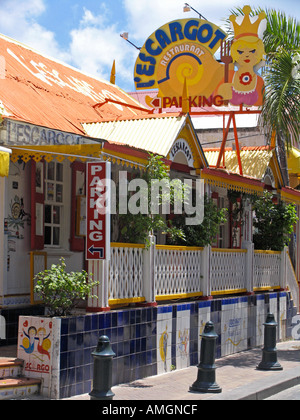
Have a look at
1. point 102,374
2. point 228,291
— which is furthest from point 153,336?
point 228,291

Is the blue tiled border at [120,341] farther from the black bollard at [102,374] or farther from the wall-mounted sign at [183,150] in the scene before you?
the wall-mounted sign at [183,150]

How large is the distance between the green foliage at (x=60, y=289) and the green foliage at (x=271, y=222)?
8500mm

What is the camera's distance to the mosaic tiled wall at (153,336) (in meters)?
9.34

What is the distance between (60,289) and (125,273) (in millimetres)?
1774

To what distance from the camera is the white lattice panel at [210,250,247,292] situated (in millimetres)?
14305

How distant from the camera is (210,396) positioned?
991 cm

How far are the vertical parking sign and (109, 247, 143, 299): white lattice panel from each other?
576 mm

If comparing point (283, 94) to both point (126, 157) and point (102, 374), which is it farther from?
point (102, 374)

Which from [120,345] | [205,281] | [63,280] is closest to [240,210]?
[205,281]

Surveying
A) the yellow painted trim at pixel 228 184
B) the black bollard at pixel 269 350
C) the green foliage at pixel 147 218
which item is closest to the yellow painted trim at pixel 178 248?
the green foliage at pixel 147 218

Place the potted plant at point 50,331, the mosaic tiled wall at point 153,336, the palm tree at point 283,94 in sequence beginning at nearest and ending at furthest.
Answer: the potted plant at point 50,331 → the mosaic tiled wall at point 153,336 → the palm tree at point 283,94

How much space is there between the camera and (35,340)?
9.16 metres

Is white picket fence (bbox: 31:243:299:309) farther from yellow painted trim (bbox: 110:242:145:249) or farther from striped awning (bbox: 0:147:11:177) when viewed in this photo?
striped awning (bbox: 0:147:11:177)

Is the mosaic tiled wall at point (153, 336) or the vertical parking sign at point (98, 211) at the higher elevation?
the vertical parking sign at point (98, 211)
